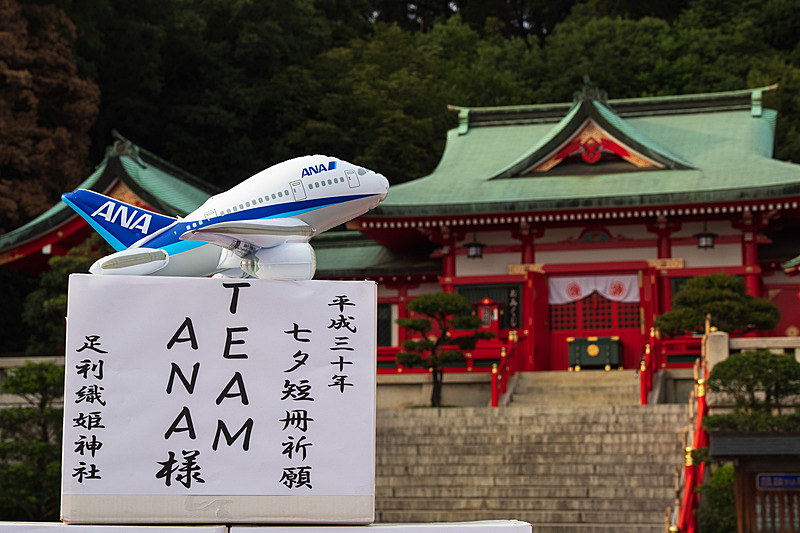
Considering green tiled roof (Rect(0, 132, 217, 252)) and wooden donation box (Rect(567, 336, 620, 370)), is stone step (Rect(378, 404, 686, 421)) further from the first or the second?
green tiled roof (Rect(0, 132, 217, 252))

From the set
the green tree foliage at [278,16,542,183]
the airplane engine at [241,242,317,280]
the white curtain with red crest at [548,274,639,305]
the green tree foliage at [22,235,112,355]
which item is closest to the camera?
the airplane engine at [241,242,317,280]

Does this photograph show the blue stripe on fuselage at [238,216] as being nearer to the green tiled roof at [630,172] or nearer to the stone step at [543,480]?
the stone step at [543,480]

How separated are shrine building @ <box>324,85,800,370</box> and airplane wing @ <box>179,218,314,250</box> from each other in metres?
16.7

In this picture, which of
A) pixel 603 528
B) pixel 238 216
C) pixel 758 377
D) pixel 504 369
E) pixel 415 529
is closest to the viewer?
pixel 415 529

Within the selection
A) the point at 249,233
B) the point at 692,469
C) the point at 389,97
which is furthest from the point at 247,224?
the point at 389,97

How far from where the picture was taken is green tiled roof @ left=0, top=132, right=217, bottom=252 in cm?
2277

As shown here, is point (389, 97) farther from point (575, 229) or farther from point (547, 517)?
point (547, 517)

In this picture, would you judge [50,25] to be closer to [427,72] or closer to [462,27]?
[427,72]

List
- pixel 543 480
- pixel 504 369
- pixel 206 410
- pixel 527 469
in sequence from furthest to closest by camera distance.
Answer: pixel 504 369
pixel 527 469
pixel 543 480
pixel 206 410

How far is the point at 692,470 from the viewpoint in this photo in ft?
45.8

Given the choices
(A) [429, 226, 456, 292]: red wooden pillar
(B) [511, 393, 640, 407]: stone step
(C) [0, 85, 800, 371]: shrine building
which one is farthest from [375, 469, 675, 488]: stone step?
(A) [429, 226, 456, 292]: red wooden pillar

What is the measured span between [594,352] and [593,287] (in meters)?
1.42

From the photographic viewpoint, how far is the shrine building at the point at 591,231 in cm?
2144

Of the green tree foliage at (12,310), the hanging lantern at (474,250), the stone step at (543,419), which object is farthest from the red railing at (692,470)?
the green tree foliage at (12,310)
